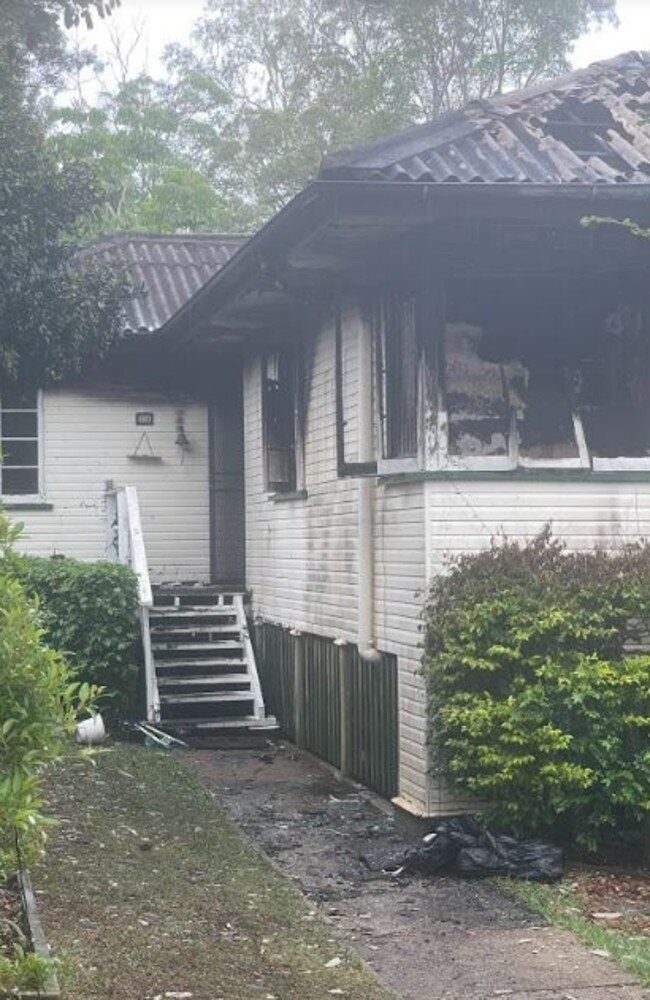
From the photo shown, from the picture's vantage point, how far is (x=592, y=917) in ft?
22.4

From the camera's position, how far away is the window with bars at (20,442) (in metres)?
15.9

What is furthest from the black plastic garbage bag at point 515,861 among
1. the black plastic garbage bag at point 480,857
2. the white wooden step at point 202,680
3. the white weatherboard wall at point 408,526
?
the white wooden step at point 202,680

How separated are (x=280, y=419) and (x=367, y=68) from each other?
811 inches

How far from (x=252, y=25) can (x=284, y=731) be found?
28.7 meters

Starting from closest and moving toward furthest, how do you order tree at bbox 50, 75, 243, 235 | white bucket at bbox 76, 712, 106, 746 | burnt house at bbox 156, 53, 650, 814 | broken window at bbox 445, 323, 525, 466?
1. burnt house at bbox 156, 53, 650, 814
2. broken window at bbox 445, 323, 525, 466
3. white bucket at bbox 76, 712, 106, 746
4. tree at bbox 50, 75, 243, 235

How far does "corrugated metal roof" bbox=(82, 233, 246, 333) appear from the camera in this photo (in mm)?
16172

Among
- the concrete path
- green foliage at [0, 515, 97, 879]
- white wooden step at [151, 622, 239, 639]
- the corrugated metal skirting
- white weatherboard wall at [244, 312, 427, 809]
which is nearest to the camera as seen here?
green foliage at [0, 515, 97, 879]

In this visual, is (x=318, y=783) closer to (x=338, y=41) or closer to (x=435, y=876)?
(x=435, y=876)

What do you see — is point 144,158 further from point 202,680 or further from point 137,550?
point 202,680

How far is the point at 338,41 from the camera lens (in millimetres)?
34406

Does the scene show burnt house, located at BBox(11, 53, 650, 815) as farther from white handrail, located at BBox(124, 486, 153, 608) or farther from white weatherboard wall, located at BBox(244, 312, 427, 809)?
white handrail, located at BBox(124, 486, 153, 608)

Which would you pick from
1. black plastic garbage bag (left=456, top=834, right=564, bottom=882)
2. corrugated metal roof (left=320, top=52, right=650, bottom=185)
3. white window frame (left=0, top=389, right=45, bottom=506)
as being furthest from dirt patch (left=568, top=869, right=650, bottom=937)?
white window frame (left=0, top=389, right=45, bottom=506)

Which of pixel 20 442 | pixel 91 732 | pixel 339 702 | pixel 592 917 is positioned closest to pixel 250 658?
pixel 91 732

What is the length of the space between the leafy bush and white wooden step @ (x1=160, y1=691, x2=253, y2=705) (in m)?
5.19
